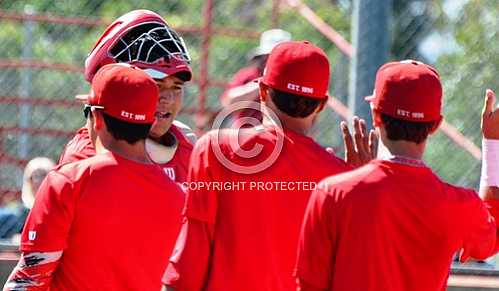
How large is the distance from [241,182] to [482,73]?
3.87 meters

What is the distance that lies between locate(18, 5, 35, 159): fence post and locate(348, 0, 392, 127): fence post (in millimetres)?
4069

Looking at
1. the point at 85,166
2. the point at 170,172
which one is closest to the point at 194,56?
the point at 170,172

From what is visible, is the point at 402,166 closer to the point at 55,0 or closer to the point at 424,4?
the point at 424,4

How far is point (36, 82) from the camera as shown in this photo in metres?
9.79

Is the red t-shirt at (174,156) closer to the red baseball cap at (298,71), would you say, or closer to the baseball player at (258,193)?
the baseball player at (258,193)

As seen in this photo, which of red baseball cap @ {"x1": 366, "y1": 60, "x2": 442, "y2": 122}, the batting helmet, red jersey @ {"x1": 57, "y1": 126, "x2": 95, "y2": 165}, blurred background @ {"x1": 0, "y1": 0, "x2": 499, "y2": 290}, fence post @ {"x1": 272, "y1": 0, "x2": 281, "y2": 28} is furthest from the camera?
fence post @ {"x1": 272, "y1": 0, "x2": 281, "y2": 28}

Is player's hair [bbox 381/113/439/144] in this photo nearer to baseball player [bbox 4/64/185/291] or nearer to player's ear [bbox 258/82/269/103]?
player's ear [bbox 258/82/269/103]

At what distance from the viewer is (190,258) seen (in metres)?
3.83

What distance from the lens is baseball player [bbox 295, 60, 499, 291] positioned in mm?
3516

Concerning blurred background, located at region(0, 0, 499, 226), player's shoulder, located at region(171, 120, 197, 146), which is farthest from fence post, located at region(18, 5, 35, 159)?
player's shoulder, located at region(171, 120, 197, 146)

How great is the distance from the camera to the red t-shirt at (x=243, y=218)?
3850 millimetres

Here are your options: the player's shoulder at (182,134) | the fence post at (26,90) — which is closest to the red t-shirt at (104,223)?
the player's shoulder at (182,134)

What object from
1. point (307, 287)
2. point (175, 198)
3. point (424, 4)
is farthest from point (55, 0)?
point (307, 287)

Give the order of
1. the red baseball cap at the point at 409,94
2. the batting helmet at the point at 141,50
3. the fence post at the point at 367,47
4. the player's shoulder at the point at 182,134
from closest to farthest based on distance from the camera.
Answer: the red baseball cap at the point at 409,94 < the batting helmet at the point at 141,50 < the player's shoulder at the point at 182,134 < the fence post at the point at 367,47
